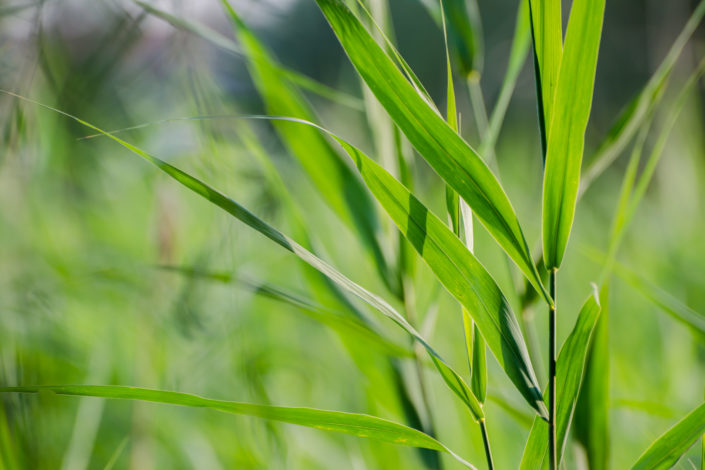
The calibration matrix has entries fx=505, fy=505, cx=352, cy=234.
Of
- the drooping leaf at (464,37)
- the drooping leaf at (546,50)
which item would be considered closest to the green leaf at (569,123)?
the drooping leaf at (546,50)

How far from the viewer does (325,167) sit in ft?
0.96

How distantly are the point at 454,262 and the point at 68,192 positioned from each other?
1.53 ft

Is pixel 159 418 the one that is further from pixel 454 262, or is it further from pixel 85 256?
pixel 454 262

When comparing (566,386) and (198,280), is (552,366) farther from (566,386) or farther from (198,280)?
(198,280)

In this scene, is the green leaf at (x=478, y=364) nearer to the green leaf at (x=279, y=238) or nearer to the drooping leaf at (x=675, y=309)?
the green leaf at (x=279, y=238)

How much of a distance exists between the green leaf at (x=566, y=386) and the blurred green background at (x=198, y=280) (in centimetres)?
8

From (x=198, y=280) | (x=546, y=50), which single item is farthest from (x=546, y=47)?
(x=198, y=280)

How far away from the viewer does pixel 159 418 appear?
53cm

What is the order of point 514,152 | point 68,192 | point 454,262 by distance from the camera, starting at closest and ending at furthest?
point 454,262
point 68,192
point 514,152

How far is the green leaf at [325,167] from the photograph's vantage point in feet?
0.95

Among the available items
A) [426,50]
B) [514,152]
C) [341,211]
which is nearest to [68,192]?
[341,211]

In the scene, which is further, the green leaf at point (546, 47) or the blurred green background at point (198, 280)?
the blurred green background at point (198, 280)

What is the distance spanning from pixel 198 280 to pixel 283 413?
0.86ft

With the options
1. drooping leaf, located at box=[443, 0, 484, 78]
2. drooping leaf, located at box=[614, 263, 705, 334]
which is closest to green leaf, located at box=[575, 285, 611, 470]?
drooping leaf, located at box=[614, 263, 705, 334]
